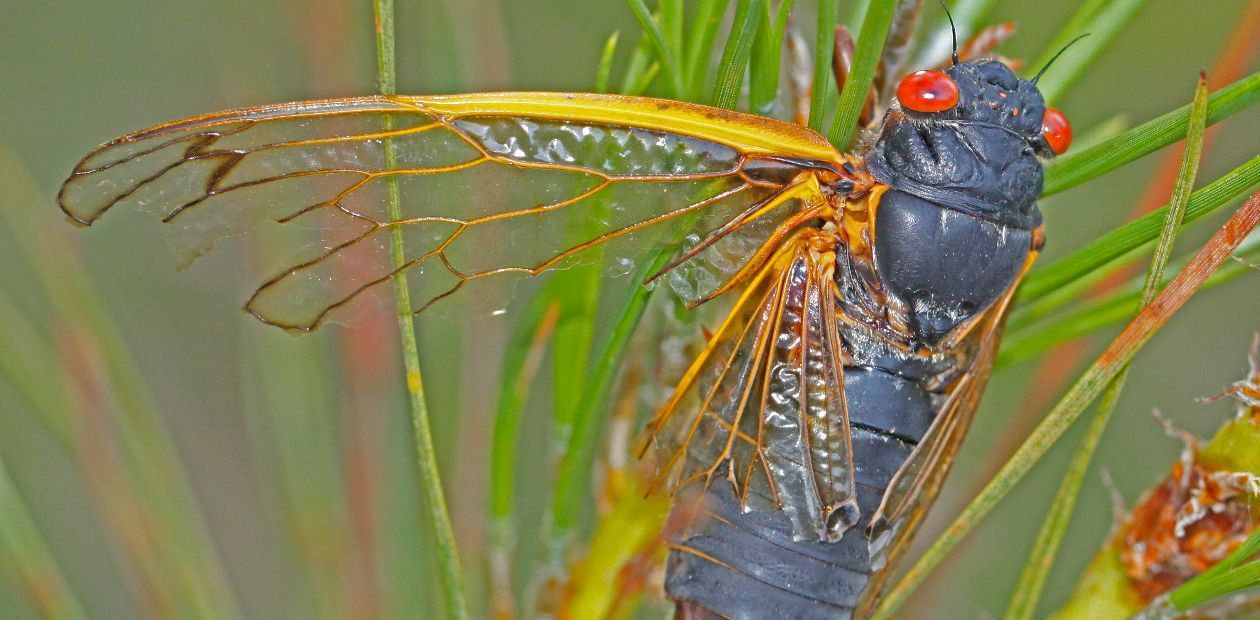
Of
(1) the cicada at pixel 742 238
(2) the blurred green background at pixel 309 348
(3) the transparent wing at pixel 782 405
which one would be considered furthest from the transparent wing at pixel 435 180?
(2) the blurred green background at pixel 309 348

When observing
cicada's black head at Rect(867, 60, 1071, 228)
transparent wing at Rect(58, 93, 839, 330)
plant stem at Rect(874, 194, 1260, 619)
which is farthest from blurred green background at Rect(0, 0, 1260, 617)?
plant stem at Rect(874, 194, 1260, 619)

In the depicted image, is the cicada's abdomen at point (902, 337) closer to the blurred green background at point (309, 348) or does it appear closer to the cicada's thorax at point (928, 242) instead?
the cicada's thorax at point (928, 242)

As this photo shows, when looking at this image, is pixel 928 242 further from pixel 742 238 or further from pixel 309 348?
pixel 309 348

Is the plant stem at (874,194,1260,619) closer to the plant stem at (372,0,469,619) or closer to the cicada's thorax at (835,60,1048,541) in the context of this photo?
the cicada's thorax at (835,60,1048,541)

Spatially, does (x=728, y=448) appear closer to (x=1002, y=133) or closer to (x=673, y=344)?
(x=673, y=344)

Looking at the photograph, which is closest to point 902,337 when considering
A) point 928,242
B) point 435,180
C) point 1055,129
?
point 928,242
